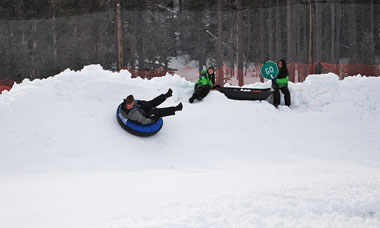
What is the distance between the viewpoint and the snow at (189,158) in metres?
4.37

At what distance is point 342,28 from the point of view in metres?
20.9

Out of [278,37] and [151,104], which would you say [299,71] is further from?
[151,104]

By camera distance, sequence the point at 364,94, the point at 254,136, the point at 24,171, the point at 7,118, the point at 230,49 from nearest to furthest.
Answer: the point at 24,171 → the point at 7,118 → the point at 254,136 → the point at 364,94 → the point at 230,49

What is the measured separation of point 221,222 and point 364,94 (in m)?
8.96

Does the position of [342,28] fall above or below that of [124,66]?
above

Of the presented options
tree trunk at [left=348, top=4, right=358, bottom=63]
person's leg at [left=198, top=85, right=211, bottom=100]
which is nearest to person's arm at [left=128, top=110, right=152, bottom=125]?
person's leg at [left=198, top=85, right=211, bottom=100]

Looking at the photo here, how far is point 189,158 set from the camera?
820 centimetres

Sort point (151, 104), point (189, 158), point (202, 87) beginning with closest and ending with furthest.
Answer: point (189, 158) < point (151, 104) < point (202, 87)

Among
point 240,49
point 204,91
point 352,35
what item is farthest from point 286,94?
point 352,35

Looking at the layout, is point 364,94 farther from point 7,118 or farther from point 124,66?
point 7,118

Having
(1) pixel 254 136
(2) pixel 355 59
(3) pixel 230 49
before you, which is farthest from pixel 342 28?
(1) pixel 254 136

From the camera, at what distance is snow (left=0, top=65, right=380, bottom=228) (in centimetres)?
437

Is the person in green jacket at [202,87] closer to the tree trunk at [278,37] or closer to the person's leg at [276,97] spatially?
the person's leg at [276,97]

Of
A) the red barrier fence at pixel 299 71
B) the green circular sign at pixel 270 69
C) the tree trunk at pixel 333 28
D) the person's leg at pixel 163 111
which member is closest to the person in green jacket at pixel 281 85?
the green circular sign at pixel 270 69
